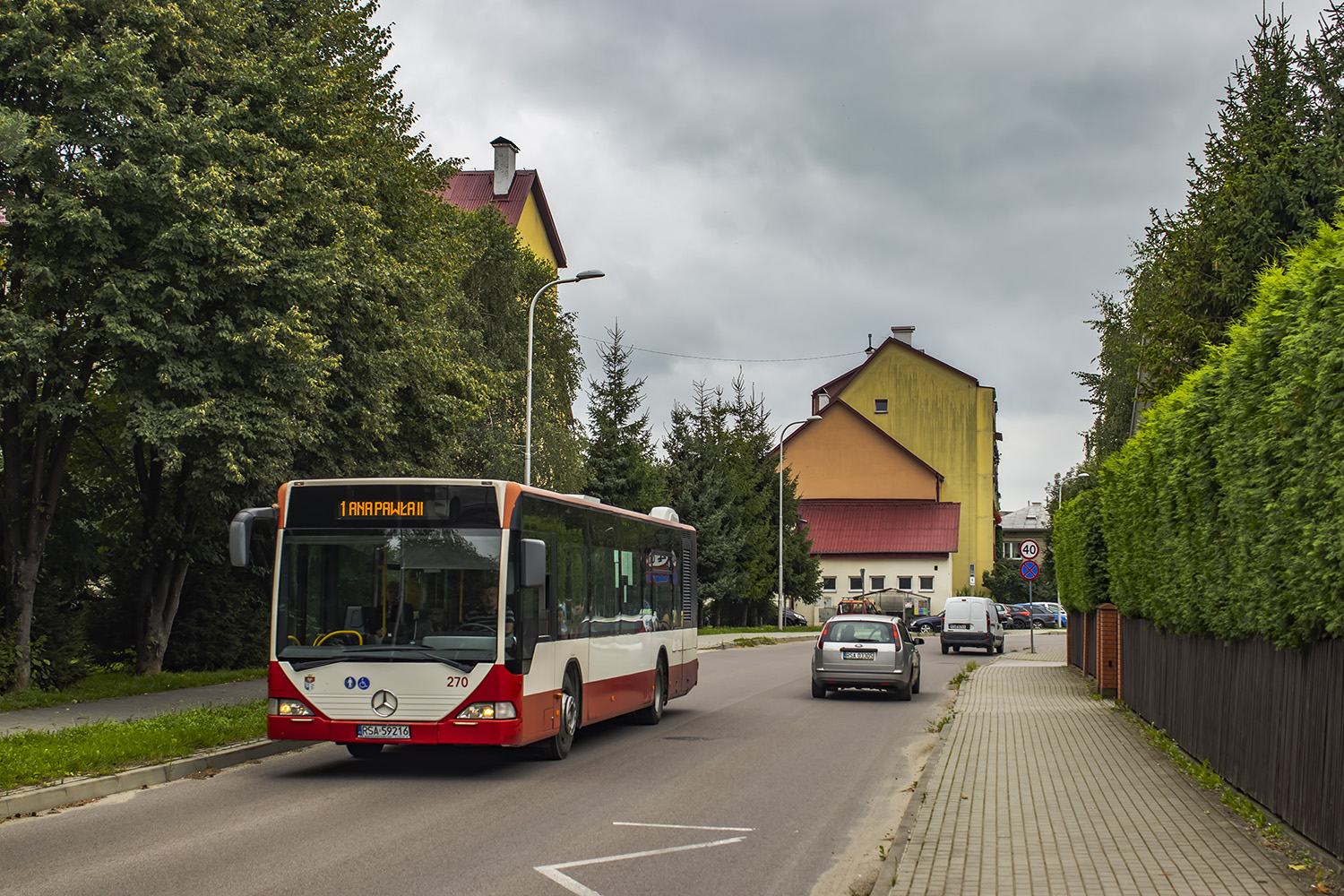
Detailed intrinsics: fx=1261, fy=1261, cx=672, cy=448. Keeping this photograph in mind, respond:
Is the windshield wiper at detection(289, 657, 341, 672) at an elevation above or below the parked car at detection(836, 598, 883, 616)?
above

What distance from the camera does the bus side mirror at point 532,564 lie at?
11797 mm

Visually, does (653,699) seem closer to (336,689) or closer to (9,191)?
(336,689)

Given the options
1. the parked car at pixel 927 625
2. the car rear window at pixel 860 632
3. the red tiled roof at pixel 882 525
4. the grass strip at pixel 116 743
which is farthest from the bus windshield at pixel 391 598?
the red tiled roof at pixel 882 525

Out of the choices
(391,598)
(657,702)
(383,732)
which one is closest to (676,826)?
(383,732)

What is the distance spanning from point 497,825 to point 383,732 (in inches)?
109

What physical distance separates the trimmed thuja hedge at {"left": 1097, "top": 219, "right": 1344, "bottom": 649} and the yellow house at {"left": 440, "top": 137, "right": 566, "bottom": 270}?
45.2 meters

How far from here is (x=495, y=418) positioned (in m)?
41.1

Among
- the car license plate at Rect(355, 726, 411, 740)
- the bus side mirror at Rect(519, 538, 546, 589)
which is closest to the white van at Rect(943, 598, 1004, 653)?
the bus side mirror at Rect(519, 538, 546, 589)

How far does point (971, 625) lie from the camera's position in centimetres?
4259

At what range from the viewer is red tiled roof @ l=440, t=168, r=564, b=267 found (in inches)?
2211

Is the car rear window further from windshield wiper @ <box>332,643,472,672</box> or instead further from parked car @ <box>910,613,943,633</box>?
parked car @ <box>910,613,943,633</box>

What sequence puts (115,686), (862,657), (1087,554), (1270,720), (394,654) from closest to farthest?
(1270,720) < (394,654) < (115,686) < (862,657) < (1087,554)

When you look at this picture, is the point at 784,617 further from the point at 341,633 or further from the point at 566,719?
the point at 341,633

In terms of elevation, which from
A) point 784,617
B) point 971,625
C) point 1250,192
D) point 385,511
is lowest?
point 784,617
